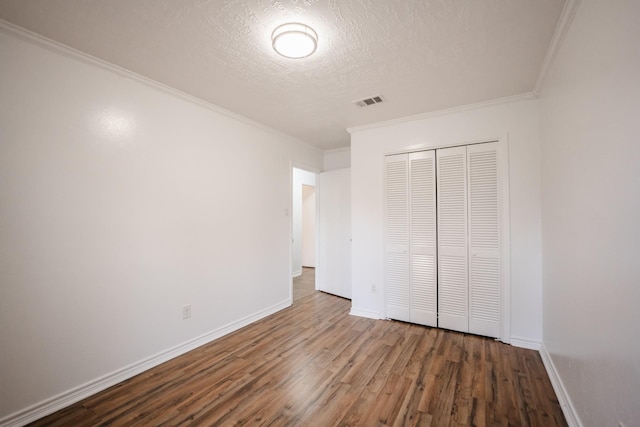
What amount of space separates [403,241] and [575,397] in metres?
2.03

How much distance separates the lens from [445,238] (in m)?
3.21

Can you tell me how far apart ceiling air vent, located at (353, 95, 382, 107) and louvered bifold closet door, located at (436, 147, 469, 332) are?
1.02 metres

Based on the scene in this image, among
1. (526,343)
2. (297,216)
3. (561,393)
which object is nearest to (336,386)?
(561,393)

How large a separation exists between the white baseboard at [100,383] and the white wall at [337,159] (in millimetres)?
3180

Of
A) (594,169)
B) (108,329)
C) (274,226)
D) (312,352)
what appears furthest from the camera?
(274,226)

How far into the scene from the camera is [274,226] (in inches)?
155

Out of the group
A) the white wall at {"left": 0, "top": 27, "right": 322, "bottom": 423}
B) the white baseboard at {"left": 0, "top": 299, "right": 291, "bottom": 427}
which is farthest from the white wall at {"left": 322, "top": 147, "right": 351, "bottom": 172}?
the white baseboard at {"left": 0, "top": 299, "right": 291, "bottom": 427}

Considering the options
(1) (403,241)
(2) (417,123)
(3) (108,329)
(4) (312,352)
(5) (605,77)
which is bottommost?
(4) (312,352)

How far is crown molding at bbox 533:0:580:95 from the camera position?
1.57 meters

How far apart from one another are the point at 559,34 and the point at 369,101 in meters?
1.57

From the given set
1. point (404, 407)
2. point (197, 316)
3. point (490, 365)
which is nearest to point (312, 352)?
point (404, 407)

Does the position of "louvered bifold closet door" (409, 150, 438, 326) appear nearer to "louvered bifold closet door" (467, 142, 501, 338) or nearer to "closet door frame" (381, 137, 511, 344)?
"louvered bifold closet door" (467, 142, 501, 338)

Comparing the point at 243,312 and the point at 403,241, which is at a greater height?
the point at 403,241

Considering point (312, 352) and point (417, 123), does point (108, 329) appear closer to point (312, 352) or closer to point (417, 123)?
point (312, 352)
